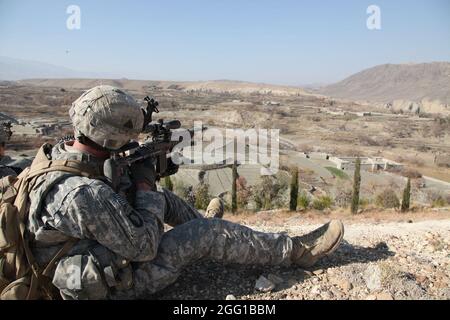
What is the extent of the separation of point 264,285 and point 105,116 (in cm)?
164

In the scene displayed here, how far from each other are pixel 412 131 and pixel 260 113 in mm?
24924

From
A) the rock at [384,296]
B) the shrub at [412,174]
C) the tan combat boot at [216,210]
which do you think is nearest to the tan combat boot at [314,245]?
the rock at [384,296]

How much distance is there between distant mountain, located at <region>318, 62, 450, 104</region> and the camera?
428 feet

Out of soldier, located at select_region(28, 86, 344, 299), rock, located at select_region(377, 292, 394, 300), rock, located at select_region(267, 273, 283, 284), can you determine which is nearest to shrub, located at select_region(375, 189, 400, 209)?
rock, located at select_region(377, 292, 394, 300)

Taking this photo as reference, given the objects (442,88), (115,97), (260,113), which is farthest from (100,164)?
(442,88)

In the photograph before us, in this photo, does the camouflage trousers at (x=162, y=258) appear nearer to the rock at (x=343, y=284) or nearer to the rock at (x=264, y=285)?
the rock at (x=264, y=285)

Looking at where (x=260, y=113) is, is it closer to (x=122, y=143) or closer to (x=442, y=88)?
(x=122, y=143)

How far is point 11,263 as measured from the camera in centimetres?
236

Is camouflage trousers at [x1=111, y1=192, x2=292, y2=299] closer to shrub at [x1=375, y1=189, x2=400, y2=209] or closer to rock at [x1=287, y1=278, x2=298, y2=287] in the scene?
rock at [x1=287, y1=278, x2=298, y2=287]

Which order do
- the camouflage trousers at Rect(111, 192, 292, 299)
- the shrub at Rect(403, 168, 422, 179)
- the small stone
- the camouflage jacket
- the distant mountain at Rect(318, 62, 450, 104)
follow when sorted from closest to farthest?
the camouflage jacket < the camouflage trousers at Rect(111, 192, 292, 299) < the small stone < the shrub at Rect(403, 168, 422, 179) < the distant mountain at Rect(318, 62, 450, 104)

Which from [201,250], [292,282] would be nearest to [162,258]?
[201,250]

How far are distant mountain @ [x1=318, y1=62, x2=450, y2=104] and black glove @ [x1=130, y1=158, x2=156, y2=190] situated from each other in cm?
12101

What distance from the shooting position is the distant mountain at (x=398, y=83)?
130500 millimetres

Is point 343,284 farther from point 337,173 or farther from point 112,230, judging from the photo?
point 337,173
